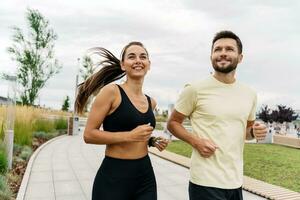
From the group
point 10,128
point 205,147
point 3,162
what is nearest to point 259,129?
point 205,147

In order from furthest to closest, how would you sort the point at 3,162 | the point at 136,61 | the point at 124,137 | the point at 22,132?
the point at 22,132, the point at 3,162, the point at 136,61, the point at 124,137

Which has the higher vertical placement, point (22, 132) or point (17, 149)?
point (22, 132)

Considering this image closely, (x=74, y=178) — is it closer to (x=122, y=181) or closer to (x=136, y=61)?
(x=122, y=181)

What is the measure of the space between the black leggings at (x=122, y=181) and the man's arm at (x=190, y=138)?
32 cm

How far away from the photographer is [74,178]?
6.98 m

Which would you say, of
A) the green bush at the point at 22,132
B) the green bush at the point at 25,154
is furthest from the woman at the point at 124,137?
the green bush at the point at 22,132

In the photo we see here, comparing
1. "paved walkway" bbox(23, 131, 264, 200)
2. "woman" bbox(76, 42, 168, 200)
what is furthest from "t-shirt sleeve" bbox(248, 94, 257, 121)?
"paved walkway" bbox(23, 131, 264, 200)

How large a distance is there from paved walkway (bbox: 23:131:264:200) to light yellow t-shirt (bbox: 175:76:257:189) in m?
3.55

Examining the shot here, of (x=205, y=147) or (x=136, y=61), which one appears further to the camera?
(x=136, y=61)

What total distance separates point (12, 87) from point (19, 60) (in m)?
14.7

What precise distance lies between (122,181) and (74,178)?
504 cm

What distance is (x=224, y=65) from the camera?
7.50ft

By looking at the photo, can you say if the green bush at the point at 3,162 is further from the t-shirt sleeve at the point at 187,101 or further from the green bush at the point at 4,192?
the t-shirt sleeve at the point at 187,101

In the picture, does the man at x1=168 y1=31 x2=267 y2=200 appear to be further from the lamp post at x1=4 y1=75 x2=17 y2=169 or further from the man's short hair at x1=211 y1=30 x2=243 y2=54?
the lamp post at x1=4 y1=75 x2=17 y2=169
